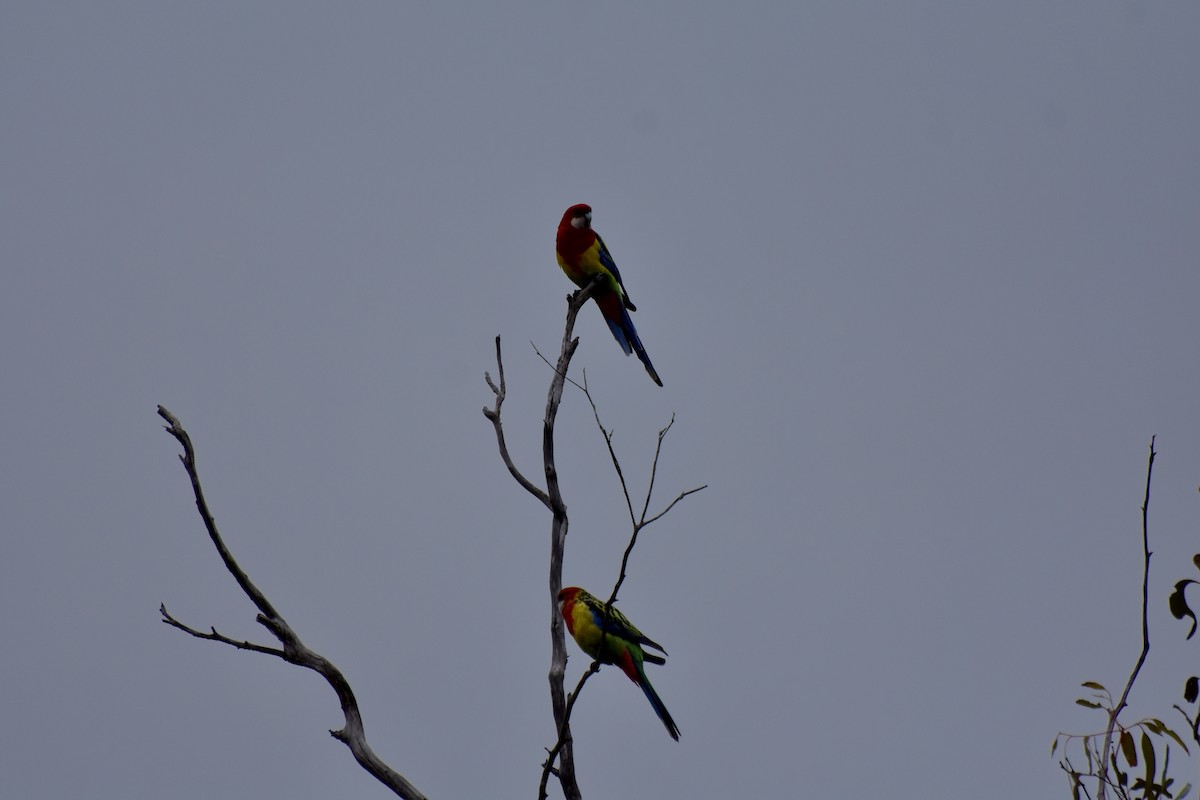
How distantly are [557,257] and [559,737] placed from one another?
15.3ft

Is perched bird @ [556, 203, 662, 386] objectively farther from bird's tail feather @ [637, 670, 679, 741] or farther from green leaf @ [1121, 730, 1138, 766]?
green leaf @ [1121, 730, 1138, 766]

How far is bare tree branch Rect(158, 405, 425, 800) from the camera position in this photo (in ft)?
13.4

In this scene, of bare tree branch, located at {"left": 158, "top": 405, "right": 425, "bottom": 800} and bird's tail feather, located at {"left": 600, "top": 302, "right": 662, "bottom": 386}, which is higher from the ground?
bird's tail feather, located at {"left": 600, "top": 302, "right": 662, "bottom": 386}

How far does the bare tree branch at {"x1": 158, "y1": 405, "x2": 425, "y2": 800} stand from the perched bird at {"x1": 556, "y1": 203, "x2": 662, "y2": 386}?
3.77 meters

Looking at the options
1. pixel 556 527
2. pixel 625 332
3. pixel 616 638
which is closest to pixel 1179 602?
pixel 556 527

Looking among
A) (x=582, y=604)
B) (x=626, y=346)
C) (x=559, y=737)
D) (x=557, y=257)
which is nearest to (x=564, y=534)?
(x=559, y=737)

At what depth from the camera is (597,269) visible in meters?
7.77

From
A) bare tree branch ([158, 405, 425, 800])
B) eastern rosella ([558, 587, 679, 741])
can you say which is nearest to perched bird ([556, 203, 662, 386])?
eastern rosella ([558, 587, 679, 741])

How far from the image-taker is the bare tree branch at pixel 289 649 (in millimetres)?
4078

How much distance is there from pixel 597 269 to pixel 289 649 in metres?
4.23

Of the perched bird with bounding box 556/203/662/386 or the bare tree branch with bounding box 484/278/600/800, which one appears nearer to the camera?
the bare tree branch with bounding box 484/278/600/800

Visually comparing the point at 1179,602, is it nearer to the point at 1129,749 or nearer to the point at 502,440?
the point at 1129,749

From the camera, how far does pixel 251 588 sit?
413cm

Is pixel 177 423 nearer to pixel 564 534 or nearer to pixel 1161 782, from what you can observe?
pixel 564 534
